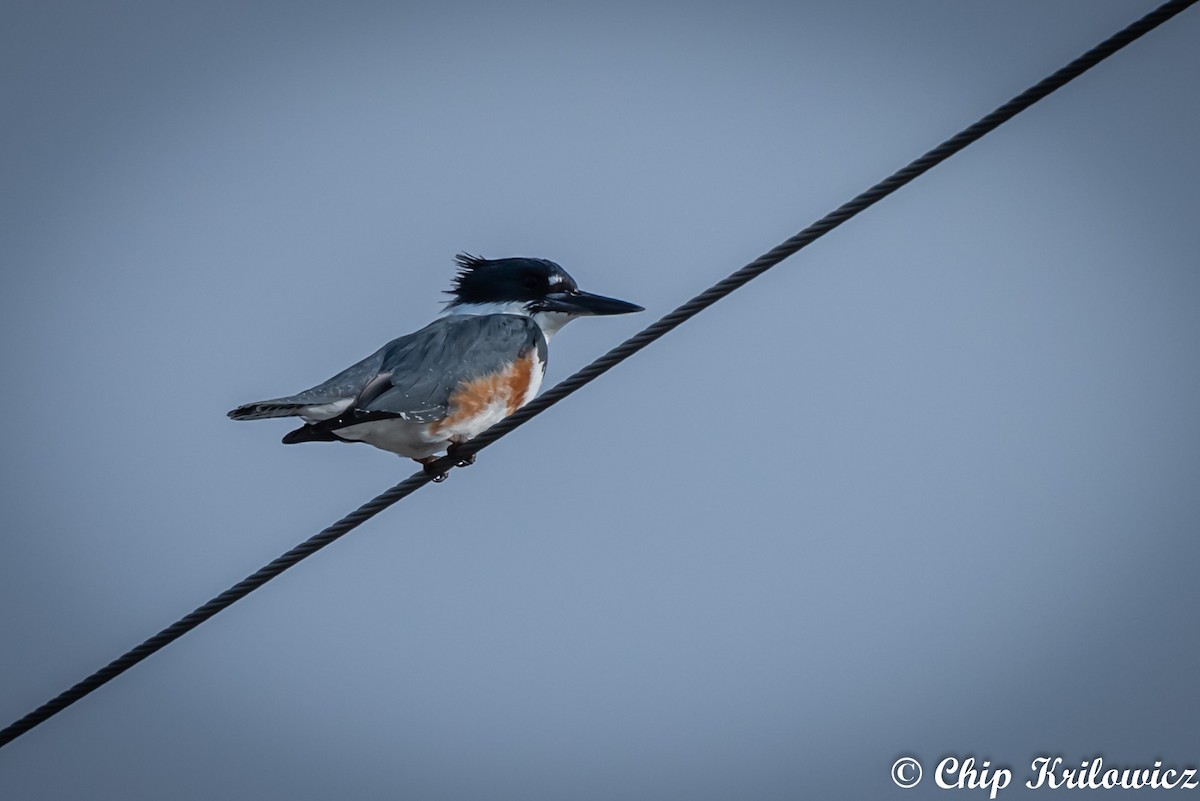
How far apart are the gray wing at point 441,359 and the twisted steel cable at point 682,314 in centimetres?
129

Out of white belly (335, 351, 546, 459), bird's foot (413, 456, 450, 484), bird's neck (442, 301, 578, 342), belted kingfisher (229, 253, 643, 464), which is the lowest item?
bird's foot (413, 456, 450, 484)

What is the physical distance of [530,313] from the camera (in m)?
5.67

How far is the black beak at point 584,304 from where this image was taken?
5.53 meters

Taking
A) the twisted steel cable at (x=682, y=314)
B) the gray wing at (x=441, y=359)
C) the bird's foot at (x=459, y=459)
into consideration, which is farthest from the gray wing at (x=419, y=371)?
the twisted steel cable at (x=682, y=314)

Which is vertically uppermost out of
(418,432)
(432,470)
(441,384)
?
(441,384)

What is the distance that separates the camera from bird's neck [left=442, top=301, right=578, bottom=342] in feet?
18.5

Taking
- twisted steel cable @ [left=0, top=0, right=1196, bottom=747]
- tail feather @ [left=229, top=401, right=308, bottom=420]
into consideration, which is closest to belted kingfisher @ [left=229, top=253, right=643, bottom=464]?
tail feather @ [left=229, top=401, right=308, bottom=420]

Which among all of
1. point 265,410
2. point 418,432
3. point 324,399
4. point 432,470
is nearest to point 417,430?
point 418,432

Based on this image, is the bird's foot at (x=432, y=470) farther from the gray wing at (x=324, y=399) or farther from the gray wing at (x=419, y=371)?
the gray wing at (x=324, y=399)

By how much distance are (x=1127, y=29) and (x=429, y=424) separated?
2.63 m

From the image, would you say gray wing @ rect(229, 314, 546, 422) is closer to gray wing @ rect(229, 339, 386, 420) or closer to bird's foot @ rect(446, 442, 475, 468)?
gray wing @ rect(229, 339, 386, 420)

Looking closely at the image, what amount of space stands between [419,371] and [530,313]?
101 cm

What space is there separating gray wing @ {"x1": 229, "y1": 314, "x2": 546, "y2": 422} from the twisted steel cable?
48.4 inches

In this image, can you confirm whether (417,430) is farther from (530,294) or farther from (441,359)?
(530,294)
